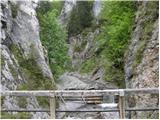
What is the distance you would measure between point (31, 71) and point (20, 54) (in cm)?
81

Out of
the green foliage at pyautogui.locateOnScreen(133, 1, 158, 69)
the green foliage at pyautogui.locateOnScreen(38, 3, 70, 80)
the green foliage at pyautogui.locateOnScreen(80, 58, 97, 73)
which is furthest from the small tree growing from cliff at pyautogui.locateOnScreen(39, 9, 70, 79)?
the green foliage at pyautogui.locateOnScreen(133, 1, 158, 69)

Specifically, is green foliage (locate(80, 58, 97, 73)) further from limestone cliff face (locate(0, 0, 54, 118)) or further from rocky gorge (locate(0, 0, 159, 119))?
limestone cliff face (locate(0, 0, 54, 118))

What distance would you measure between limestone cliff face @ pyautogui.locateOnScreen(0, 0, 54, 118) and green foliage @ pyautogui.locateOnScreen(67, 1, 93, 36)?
44554 mm

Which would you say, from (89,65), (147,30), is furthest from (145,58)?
(89,65)

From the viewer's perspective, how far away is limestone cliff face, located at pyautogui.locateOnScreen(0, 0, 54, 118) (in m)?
13.9

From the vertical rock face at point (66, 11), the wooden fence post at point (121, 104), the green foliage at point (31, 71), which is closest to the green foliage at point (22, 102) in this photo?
the green foliage at point (31, 71)

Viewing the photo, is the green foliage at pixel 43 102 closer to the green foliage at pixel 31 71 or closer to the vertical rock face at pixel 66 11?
the green foliage at pixel 31 71

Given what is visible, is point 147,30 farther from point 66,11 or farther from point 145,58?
point 66,11

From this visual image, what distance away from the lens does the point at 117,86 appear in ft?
100

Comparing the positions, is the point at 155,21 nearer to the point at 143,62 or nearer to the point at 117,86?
the point at 143,62

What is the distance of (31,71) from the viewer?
16.6 meters

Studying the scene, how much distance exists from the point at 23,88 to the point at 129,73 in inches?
268

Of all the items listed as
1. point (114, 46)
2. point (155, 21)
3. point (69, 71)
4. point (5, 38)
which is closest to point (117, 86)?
point (114, 46)

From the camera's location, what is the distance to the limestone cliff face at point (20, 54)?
1388cm
